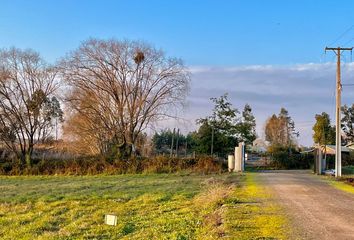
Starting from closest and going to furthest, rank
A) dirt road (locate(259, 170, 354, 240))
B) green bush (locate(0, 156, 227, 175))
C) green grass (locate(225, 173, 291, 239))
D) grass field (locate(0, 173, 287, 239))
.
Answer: green grass (locate(225, 173, 291, 239)) < dirt road (locate(259, 170, 354, 240)) < grass field (locate(0, 173, 287, 239)) < green bush (locate(0, 156, 227, 175))

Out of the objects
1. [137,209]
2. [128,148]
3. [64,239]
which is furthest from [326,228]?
[128,148]

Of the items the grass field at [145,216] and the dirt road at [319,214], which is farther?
the grass field at [145,216]

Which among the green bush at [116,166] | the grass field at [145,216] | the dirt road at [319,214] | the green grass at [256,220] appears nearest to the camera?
the green grass at [256,220]

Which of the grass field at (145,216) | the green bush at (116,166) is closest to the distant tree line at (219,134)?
the green bush at (116,166)

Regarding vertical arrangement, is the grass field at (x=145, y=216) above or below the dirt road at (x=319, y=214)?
below

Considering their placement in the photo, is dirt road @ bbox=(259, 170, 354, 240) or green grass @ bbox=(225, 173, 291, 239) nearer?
green grass @ bbox=(225, 173, 291, 239)

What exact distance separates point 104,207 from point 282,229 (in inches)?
265

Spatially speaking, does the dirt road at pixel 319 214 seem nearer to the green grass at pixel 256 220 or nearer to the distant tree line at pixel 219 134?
the green grass at pixel 256 220

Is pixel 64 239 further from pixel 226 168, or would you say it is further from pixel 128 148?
pixel 128 148

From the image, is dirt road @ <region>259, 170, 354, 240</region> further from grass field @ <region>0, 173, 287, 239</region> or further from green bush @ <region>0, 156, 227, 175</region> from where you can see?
green bush @ <region>0, 156, 227, 175</region>

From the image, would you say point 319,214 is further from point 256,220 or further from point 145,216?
point 145,216

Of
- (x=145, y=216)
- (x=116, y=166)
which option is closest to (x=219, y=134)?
(x=116, y=166)

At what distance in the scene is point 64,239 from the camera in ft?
30.0

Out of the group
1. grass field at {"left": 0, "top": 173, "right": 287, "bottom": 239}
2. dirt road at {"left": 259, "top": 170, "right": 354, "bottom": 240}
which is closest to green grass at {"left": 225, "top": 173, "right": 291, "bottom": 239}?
grass field at {"left": 0, "top": 173, "right": 287, "bottom": 239}
